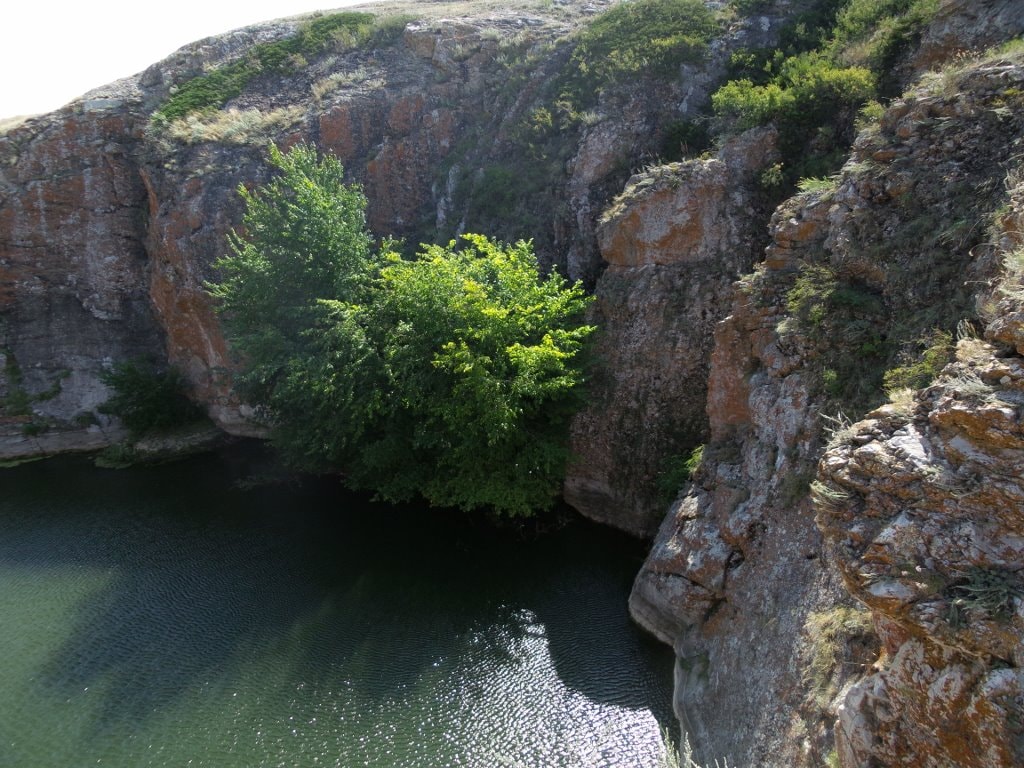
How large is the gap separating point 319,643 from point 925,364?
1119 centimetres

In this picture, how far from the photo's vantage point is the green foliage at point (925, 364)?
729 cm

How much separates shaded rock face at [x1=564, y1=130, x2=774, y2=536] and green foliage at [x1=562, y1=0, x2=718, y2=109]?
546 centimetres

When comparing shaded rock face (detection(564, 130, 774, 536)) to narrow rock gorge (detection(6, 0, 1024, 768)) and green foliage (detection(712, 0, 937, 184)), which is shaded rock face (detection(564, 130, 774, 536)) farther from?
green foliage (detection(712, 0, 937, 184))

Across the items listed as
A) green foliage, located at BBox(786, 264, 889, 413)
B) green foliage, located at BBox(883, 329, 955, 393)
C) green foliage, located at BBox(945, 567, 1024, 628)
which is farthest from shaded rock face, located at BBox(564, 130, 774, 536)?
green foliage, located at BBox(945, 567, 1024, 628)

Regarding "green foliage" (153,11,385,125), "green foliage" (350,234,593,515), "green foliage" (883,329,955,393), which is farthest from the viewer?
"green foliage" (153,11,385,125)

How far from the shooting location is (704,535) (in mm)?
11344

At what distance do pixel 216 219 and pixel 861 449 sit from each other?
72.6 feet

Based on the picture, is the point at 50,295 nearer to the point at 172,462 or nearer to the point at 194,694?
the point at 172,462

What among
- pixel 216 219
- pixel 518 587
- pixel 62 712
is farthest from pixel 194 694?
pixel 216 219

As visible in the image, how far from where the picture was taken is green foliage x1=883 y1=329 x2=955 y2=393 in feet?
23.9

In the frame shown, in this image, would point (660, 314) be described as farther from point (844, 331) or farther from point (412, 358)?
point (412, 358)

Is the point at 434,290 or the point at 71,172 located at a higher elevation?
the point at 71,172

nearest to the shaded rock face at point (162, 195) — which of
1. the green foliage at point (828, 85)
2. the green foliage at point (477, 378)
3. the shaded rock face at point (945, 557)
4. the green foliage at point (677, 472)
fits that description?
the green foliage at point (477, 378)

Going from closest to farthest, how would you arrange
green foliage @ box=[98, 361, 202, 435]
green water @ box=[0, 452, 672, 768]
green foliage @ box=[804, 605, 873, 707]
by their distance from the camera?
green foliage @ box=[804, 605, 873, 707], green water @ box=[0, 452, 672, 768], green foliage @ box=[98, 361, 202, 435]
